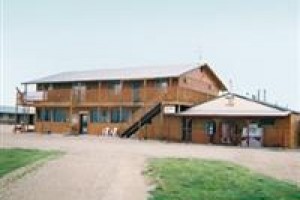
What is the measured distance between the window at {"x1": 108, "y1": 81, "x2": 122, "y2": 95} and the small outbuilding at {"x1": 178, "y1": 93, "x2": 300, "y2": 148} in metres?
7.11

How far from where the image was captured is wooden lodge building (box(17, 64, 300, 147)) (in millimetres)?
40375

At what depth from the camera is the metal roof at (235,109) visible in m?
36.4

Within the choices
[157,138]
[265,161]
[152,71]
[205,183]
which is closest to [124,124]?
[157,138]

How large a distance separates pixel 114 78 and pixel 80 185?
1155 inches

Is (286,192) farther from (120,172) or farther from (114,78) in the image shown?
(114,78)

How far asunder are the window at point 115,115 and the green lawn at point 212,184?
2417cm

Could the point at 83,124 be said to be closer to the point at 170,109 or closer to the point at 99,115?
the point at 99,115

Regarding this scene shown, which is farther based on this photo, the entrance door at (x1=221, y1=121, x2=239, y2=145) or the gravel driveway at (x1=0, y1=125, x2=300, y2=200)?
the entrance door at (x1=221, y1=121, x2=239, y2=145)

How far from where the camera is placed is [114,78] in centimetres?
4575

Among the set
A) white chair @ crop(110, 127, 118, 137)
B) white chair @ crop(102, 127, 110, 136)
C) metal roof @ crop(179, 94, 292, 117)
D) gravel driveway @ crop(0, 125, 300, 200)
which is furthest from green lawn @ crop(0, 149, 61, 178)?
white chair @ crop(102, 127, 110, 136)

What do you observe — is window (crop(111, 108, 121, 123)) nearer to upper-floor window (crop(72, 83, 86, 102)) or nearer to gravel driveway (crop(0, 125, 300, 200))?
upper-floor window (crop(72, 83, 86, 102))

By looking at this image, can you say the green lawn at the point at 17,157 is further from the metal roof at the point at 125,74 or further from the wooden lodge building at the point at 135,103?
the metal roof at the point at 125,74

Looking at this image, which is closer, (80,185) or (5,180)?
(80,185)

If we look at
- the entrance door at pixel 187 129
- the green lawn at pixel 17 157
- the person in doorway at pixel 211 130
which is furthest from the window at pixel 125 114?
the green lawn at pixel 17 157
